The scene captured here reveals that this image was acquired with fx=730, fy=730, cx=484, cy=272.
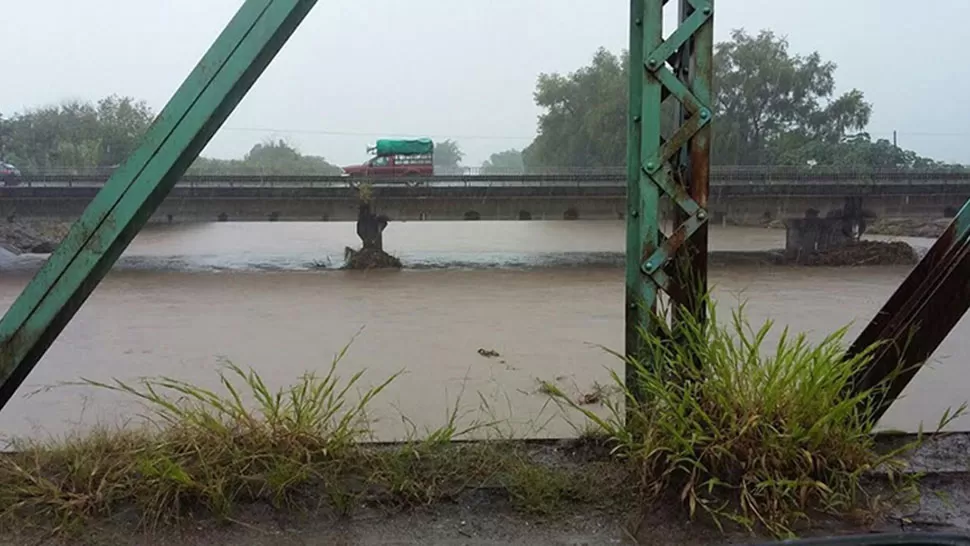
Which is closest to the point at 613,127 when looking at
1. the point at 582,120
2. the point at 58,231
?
the point at 582,120

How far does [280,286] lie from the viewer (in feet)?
41.4

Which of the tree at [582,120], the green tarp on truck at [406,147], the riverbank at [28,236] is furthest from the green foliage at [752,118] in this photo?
the riverbank at [28,236]

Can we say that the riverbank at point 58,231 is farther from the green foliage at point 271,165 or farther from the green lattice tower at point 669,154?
the green lattice tower at point 669,154

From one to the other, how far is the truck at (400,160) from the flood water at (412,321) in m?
2.17

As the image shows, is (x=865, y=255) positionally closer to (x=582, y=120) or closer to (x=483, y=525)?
(x=582, y=120)

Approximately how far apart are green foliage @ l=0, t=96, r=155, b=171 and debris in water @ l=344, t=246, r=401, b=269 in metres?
5.96

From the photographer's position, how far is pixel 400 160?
1936 centimetres

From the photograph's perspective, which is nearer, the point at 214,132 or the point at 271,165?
the point at 214,132

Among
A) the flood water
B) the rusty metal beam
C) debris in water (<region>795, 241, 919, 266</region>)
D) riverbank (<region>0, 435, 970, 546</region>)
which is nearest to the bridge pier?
debris in water (<region>795, 241, 919, 266</region>)

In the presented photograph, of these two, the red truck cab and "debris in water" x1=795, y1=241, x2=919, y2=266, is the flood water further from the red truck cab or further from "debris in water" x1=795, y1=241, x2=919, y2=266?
the red truck cab

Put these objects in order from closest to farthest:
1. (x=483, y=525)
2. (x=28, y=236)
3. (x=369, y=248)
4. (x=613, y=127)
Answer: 1. (x=483, y=525)
2. (x=613, y=127)
3. (x=28, y=236)
4. (x=369, y=248)

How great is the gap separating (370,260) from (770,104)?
8.30 meters

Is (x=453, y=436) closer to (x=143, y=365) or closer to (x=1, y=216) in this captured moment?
(x=143, y=365)

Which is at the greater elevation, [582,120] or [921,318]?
[582,120]
